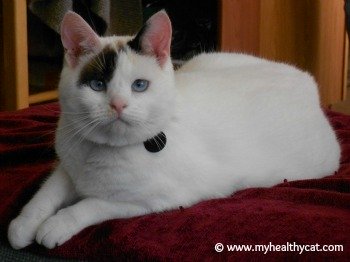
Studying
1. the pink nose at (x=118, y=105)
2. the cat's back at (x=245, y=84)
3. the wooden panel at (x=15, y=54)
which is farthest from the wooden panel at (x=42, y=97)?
the pink nose at (x=118, y=105)

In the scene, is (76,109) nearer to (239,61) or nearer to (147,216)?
(147,216)

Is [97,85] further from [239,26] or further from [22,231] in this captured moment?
[239,26]

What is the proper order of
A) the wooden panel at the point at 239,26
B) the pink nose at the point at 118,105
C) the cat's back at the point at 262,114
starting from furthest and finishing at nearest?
1. the wooden panel at the point at 239,26
2. the cat's back at the point at 262,114
3. the pink nose at the point at 118,105

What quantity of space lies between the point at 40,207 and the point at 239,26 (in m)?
1.99

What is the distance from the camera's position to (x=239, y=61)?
5.17 ft

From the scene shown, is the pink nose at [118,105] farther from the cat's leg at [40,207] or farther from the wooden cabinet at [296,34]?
the wooden cabinet at [296,34]

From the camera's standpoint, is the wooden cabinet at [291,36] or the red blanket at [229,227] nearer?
the red blanket at [229,227]

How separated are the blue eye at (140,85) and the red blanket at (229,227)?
0.79ft

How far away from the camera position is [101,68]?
98 centimetres

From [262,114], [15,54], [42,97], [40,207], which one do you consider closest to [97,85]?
[40,207]

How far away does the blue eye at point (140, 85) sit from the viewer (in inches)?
38.7

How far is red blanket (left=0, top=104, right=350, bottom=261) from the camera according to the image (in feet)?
3.09

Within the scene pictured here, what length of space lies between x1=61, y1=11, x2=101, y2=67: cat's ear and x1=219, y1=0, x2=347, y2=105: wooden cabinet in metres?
1.78

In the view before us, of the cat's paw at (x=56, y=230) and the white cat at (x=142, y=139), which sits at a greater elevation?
the white cat at (x=142, y=139)
